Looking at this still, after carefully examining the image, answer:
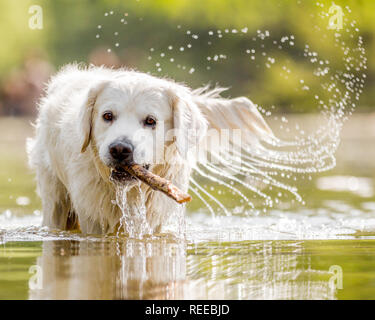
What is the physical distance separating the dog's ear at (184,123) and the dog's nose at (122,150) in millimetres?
532

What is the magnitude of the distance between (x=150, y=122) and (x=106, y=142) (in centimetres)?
38

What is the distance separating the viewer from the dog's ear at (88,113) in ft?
17.8

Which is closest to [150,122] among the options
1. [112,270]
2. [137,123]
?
[137,123]

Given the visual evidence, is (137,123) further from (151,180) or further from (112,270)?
(112,270)

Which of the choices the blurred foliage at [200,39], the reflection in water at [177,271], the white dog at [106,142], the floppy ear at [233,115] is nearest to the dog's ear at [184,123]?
the white dog at [106,142]

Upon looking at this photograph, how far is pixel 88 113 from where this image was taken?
543cm

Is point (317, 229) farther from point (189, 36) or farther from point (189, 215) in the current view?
point (189, 36)

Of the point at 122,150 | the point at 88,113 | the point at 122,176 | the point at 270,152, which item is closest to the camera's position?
the point at 122,150

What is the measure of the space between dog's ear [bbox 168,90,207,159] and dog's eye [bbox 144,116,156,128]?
8.9 inches

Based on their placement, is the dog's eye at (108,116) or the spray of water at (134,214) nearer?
the dog's eye at (108,116)

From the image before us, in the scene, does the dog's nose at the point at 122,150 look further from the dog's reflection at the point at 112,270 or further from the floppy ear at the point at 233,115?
the floppy ear at the point at 233,115

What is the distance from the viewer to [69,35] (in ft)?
84.4

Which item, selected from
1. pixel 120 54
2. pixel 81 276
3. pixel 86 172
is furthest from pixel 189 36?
pixel 81 276
